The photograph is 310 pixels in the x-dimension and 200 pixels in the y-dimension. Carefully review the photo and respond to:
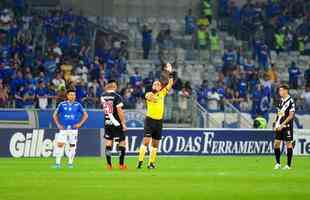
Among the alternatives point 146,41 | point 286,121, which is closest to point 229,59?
point 146,41

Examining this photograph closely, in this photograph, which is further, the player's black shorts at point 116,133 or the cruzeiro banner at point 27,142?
the cruzeiro banner at point 27,142

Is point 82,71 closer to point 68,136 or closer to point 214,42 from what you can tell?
point 214,42

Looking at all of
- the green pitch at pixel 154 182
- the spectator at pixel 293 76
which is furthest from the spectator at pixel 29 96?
the spectator at pixel 293 76

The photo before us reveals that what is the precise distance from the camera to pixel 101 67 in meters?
42.2

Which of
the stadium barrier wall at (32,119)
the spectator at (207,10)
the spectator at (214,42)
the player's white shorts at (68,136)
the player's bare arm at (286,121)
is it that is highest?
the spectator at (207,10)

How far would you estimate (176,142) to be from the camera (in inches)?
1389

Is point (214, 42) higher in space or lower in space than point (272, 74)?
higher

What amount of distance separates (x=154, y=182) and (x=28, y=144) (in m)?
13.0

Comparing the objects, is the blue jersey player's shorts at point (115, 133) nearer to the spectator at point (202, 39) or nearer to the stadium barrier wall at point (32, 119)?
the stadium barrier wall at point (32, 119)

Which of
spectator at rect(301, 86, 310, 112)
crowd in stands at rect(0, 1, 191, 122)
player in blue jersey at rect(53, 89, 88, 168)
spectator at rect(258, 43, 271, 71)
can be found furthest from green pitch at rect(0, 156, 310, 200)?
spectator at rect(258, 43, 271, 71)

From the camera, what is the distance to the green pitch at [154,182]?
56.0 feet

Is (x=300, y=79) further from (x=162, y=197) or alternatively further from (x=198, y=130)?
(x=162, y=197)

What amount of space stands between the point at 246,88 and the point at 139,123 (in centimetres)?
765

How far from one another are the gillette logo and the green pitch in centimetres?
421
